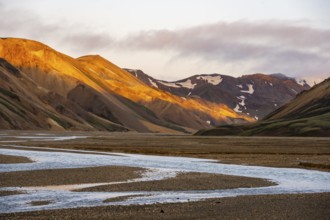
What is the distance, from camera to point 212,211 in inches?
1038

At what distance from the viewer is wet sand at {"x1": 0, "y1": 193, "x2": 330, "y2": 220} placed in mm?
Answer: 24672

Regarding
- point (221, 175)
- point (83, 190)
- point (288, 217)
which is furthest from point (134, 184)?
point (288, 217)

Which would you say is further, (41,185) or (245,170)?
(245,170)

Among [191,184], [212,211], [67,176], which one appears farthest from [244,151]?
[212,211]

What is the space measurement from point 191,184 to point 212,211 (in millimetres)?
13406

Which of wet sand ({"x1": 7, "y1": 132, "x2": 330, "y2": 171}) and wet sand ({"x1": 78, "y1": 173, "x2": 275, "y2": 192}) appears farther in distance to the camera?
wet sand ({"x1": 7, "y1": 132, "x2": 330, "y2": 171})

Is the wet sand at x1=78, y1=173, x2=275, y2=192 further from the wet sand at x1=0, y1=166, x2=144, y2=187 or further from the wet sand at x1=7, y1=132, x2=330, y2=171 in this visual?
the wet sand at x1=7, y1=132, x2=330, y2=171

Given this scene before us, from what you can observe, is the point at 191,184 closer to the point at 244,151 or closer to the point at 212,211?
the point at 212,211

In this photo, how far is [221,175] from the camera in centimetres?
4672

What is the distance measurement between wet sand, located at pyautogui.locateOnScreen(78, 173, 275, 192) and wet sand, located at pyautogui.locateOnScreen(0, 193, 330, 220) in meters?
7.59

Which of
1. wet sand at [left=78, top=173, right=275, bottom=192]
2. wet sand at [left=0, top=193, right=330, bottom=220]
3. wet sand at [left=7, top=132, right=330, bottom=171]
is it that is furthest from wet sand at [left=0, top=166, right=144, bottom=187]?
wet sand at [left=7, top=132, right=330, bottom=171]

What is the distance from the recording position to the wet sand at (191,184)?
122ft

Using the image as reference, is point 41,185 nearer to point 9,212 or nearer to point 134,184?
point 134,184

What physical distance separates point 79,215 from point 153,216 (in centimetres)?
347
